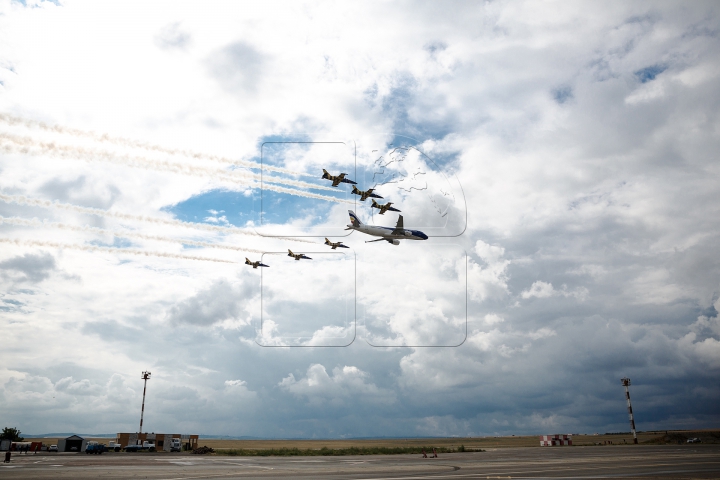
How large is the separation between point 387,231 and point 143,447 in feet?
361

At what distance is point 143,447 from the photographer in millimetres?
151250

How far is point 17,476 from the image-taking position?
61.6 m

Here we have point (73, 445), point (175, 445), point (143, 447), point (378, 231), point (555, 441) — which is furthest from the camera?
point (555, 441)

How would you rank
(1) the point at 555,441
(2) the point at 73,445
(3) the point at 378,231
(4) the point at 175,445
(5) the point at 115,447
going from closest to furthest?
(3) the point at 378,231
(2) the point at 73,445
(5) the point at 115,447
(4) the point at 175,445
(1) the point at 555,441

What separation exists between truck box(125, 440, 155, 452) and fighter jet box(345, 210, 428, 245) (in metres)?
104

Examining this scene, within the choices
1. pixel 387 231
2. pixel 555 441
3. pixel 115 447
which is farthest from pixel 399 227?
pixel 555 441

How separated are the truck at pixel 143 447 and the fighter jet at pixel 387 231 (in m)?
104

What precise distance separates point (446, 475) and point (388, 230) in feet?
175

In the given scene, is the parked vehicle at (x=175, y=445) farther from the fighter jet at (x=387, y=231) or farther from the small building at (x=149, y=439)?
the fighter jet at (x=387, y=231)

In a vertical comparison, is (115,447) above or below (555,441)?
above

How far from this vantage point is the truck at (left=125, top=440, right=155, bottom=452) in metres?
148

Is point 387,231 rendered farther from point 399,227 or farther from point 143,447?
point 143,447

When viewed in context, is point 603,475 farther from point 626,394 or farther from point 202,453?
point 626,394

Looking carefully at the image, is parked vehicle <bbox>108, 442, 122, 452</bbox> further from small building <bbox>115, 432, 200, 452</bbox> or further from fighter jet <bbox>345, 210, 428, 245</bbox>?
fighter jet <bbox>345, 210, 428, 245</bbox>
